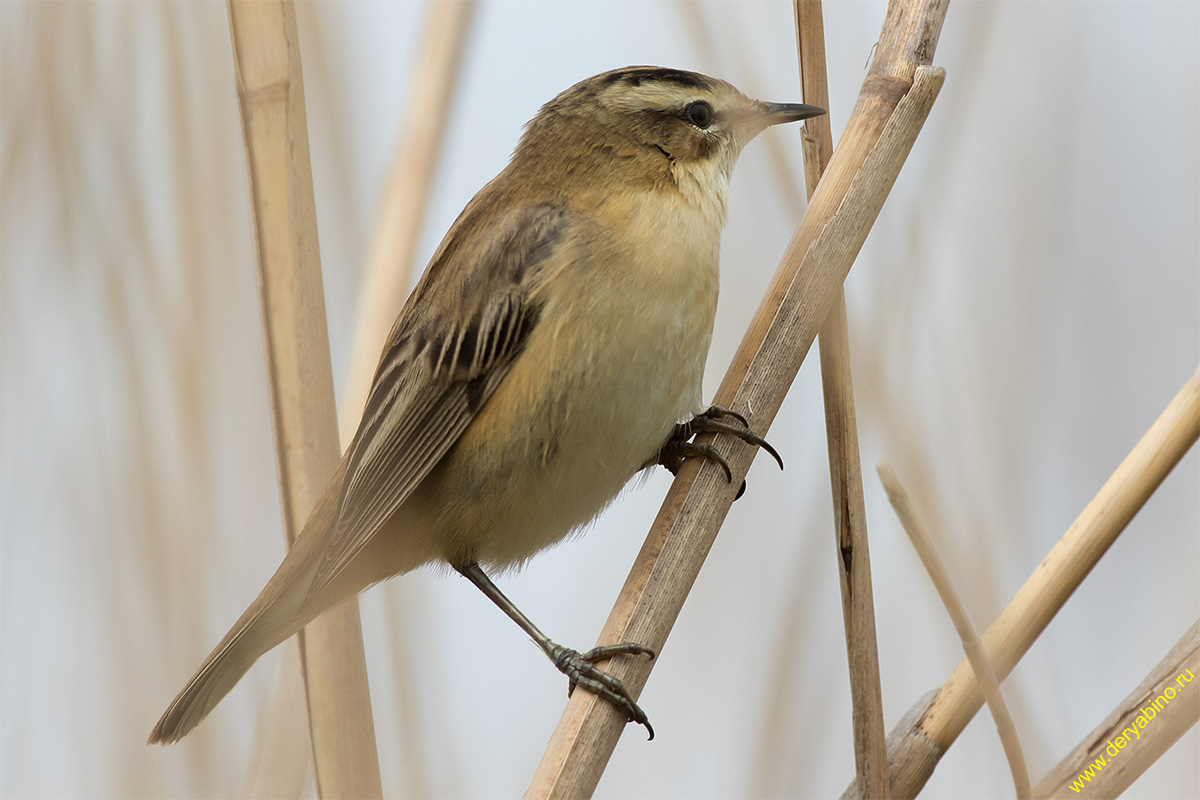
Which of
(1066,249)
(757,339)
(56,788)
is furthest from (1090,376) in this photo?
(56,788)

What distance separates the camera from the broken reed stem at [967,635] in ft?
4.91

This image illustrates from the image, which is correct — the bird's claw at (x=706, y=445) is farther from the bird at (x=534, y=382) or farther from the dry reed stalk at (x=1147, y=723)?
the dry reed stalk at (x=1147, y=723)

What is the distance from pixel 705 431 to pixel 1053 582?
2.34ft

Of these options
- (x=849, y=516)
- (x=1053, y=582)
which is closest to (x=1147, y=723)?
(x=1053, y=582)

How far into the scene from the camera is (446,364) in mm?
2082

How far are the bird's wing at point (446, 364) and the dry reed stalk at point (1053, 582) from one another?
105cm

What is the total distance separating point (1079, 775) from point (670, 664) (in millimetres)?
1282

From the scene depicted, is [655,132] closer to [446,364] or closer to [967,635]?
[446,364]

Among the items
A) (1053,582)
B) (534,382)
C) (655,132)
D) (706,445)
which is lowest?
(1053,582)

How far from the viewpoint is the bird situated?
1.96m

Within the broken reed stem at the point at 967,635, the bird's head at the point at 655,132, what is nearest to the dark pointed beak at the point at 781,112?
the bird's head at the point at 655,132

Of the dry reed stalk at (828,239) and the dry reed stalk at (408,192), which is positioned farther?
the dry reed stalk at (408,192)

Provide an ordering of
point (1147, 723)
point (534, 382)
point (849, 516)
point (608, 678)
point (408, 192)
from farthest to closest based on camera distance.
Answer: point (408, 192), point (534, 382), point (849, 516), point (608, 678), point (1147, 723)

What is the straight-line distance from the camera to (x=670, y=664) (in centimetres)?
269
